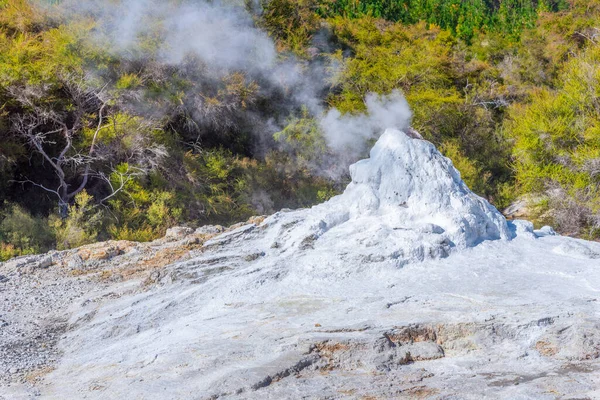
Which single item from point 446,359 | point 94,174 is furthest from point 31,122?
point 446,359

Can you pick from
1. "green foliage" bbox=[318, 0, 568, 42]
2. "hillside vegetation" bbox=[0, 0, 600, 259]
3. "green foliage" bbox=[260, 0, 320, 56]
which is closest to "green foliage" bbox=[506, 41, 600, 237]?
"hillside vegetation" bbox=[0, 0, 600, 259]

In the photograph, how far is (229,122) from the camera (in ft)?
49.8

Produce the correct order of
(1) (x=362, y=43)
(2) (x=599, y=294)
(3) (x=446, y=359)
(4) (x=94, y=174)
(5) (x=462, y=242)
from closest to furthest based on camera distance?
(3) (x=446, y=359) → (2) (x=599, y=294) → (5) (x=462, y=242) → (4) (x=94, y=174) → (1) (x=362, y=43)

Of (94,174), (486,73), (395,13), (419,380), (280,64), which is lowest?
(419,380)

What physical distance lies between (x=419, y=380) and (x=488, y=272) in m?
1.67

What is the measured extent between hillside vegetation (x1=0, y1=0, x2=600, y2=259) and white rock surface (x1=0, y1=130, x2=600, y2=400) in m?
5.28

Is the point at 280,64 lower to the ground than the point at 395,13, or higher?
lower

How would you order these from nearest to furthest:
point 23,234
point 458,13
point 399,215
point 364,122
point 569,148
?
point 399,215
point 23,234
point 569,148
point 364,122
point 458,13

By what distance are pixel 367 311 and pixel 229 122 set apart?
10981 mm

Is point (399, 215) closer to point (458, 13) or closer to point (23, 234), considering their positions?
point (23, 234)

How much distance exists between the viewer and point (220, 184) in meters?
14.1

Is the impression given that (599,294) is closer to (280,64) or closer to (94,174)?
(94,174)

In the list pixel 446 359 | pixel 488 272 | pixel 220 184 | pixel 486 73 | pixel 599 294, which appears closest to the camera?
pixel 446 359

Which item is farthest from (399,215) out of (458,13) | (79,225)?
(458,13)
